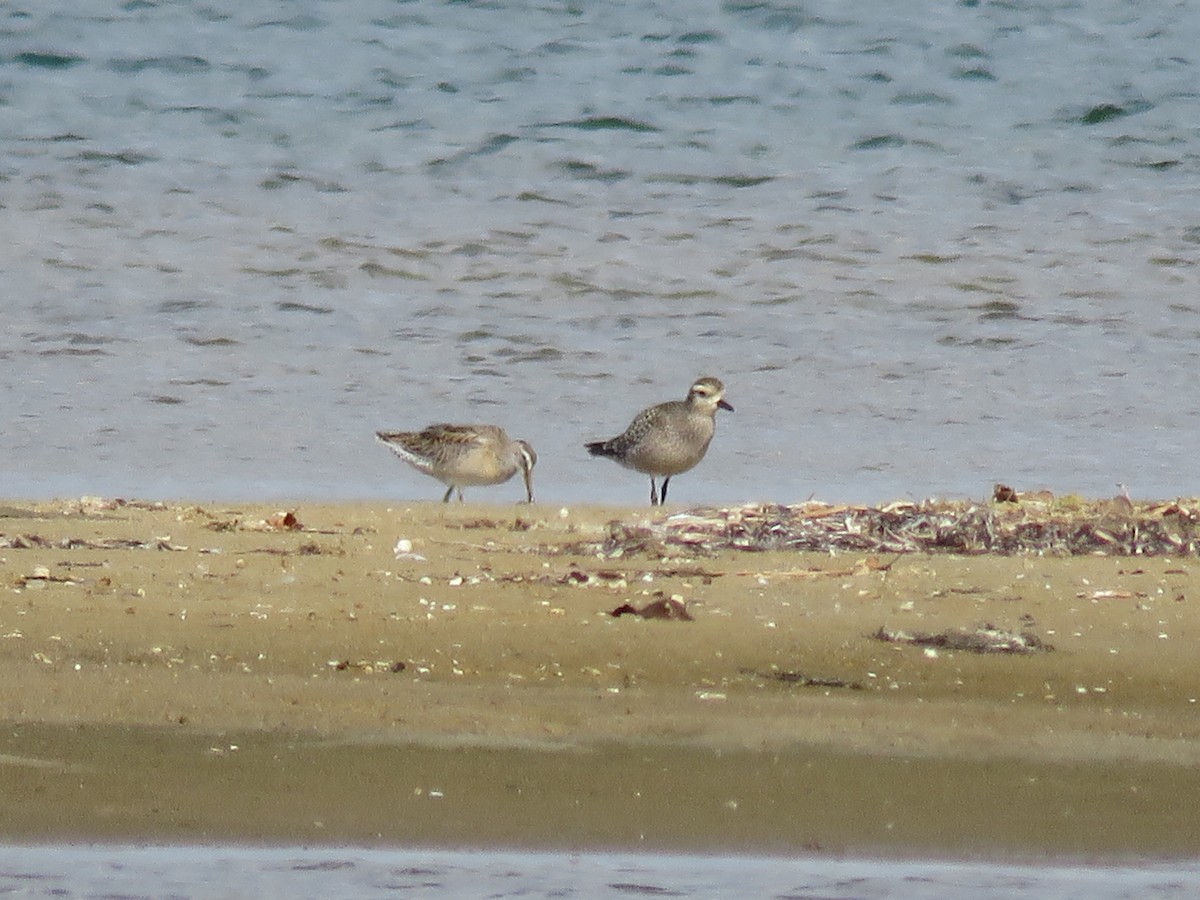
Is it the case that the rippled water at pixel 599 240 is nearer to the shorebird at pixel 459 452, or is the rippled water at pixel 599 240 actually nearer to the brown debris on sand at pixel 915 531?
the shorebird at pixel 459 452

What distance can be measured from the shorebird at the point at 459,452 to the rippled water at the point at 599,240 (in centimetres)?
12

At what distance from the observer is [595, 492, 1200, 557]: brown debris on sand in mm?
6949

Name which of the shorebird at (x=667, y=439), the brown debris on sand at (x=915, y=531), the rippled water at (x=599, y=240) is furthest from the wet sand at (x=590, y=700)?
the shorebird at (x=667, y=439)

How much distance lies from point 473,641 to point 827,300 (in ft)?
23.4

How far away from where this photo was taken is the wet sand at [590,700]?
4336mm

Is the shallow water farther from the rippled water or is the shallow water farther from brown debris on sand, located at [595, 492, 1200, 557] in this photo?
the rippled water

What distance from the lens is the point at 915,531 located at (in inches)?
278

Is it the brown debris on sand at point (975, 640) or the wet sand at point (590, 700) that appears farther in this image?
the brown debris on sand at point (975, 640)

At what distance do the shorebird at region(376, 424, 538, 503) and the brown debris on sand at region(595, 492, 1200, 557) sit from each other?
7.76 ft

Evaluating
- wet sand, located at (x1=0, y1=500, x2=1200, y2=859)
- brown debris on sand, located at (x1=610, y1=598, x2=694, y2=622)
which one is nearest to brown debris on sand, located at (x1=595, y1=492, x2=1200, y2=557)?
wet sand, located at (x1=0, y1=500, x2=1200, y2=859)

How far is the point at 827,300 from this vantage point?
Result: 12.4m

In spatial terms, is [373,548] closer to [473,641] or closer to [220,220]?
[473,641]

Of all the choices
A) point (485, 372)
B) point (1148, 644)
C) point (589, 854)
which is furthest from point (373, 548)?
point (485, 372)

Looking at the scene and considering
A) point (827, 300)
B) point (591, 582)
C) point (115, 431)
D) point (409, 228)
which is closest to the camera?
point (591, 582)
